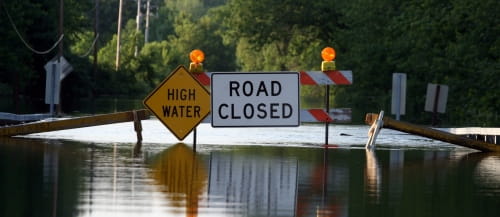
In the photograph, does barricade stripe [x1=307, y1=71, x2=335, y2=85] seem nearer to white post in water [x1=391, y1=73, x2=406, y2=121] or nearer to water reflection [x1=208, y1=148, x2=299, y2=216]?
water reflection [x1=208, y1=148, x2=299, y2=216]

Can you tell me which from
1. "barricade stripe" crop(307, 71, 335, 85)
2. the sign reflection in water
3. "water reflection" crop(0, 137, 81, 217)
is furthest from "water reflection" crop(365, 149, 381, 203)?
"water reflection" crop(0, 137, 81, 217)

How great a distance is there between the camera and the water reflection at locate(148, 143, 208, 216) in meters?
13.3

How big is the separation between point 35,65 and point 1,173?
56247 millimetres

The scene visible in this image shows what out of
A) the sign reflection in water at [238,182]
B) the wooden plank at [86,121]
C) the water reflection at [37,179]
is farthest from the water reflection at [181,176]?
the wooden plank at [86,121]

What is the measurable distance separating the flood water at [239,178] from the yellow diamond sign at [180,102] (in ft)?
1.38

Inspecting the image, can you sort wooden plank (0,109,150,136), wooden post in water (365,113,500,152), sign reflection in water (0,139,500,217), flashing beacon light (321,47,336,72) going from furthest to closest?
wooden plank (0,109,150,136), wooden post in water (365,113,500,152), flashing beacon light (321,47,336,72), sign reflection in water (0,139,500,217)

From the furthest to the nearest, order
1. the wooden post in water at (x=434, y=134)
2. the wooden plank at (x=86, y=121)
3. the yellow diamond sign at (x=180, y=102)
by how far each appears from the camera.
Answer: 1. the wooden plank at (x=86, y=121)
2. the wooden post in water at (x=434, y=134)
3. the yellow diamond sign at (x=180, y=102)

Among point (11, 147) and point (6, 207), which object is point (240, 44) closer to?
point (11, 147)

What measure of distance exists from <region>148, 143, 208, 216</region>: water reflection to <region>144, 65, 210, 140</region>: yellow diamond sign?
16.3 inches

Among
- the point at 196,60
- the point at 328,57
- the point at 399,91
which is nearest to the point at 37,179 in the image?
the point at 196,60

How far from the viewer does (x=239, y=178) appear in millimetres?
16312

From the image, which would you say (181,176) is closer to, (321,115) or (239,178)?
(239,178)

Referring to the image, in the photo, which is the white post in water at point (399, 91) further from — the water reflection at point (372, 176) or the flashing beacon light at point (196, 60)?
the flashing beacon light at point (196, 60)

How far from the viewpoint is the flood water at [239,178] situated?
12695mm
